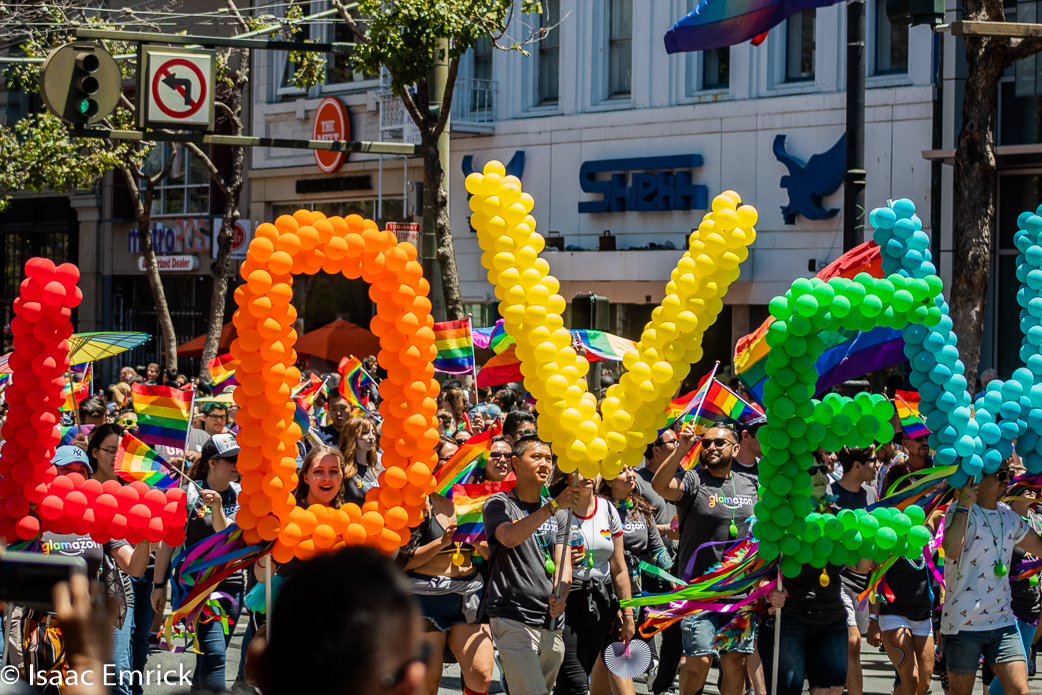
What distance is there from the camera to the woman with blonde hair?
745 cm

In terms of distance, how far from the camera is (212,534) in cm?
716

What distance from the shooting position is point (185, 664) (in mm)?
8867

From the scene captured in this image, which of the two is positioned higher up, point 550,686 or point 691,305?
point 691,305

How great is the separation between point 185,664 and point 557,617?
337cm

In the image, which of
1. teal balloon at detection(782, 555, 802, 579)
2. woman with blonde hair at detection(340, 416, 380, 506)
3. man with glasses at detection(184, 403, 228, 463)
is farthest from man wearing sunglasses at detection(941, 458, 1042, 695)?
man with glasses at detection(184, 403, 228, 463)

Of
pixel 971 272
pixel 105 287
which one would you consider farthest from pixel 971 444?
pixel 105 287

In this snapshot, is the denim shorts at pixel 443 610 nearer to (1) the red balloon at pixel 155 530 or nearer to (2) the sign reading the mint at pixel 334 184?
(1) the red balloon at pixel 155 530

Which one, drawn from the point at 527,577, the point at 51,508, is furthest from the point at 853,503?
the point at 51,508

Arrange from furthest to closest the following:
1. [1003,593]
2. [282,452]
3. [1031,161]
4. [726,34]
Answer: [1031,161] < [726,34] < [1003,593] < [282,452]

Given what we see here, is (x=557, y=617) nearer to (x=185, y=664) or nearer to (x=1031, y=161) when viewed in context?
(x=185, y=664)

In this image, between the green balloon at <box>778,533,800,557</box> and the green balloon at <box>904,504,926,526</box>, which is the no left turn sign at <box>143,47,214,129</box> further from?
the green balloon at <box>904,504,926,526</box>

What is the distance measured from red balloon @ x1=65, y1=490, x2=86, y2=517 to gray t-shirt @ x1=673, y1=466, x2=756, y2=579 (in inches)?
137

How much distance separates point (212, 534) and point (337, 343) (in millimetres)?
14177

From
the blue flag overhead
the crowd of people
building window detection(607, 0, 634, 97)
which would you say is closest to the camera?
the crowd of people
